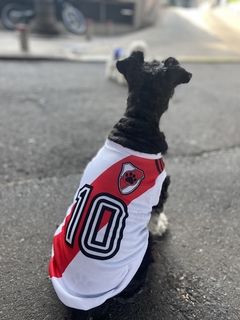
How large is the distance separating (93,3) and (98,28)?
1.27 meters

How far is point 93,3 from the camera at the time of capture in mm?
14234

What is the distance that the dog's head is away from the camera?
1.96 metres

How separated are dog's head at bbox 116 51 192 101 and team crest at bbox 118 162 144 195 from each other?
506 millimetres

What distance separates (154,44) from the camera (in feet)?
34.2

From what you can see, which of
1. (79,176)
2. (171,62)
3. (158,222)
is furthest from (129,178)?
(79,176)

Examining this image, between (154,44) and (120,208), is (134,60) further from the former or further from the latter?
(154,44)

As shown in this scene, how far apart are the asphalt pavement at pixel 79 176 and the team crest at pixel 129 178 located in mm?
694

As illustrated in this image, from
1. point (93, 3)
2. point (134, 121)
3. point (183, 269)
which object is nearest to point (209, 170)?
point (183, 269)

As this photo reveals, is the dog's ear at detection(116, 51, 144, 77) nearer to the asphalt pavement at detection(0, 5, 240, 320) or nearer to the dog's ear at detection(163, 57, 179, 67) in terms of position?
the dog's ear at detection(163, 57, 179, 67)

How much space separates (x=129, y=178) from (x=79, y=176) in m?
1.56

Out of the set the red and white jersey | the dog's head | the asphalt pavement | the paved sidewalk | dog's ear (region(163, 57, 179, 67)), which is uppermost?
dog's ear (region(163, 57, 179, 67))

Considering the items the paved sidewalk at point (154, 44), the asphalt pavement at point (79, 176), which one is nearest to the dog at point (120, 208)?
the asphalt pavement at point (79, 176)

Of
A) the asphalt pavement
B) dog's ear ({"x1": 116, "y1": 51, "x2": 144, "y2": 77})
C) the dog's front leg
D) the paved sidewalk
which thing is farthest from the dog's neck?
the paved sidewalk

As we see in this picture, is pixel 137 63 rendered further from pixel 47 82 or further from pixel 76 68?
pixel 76 68
